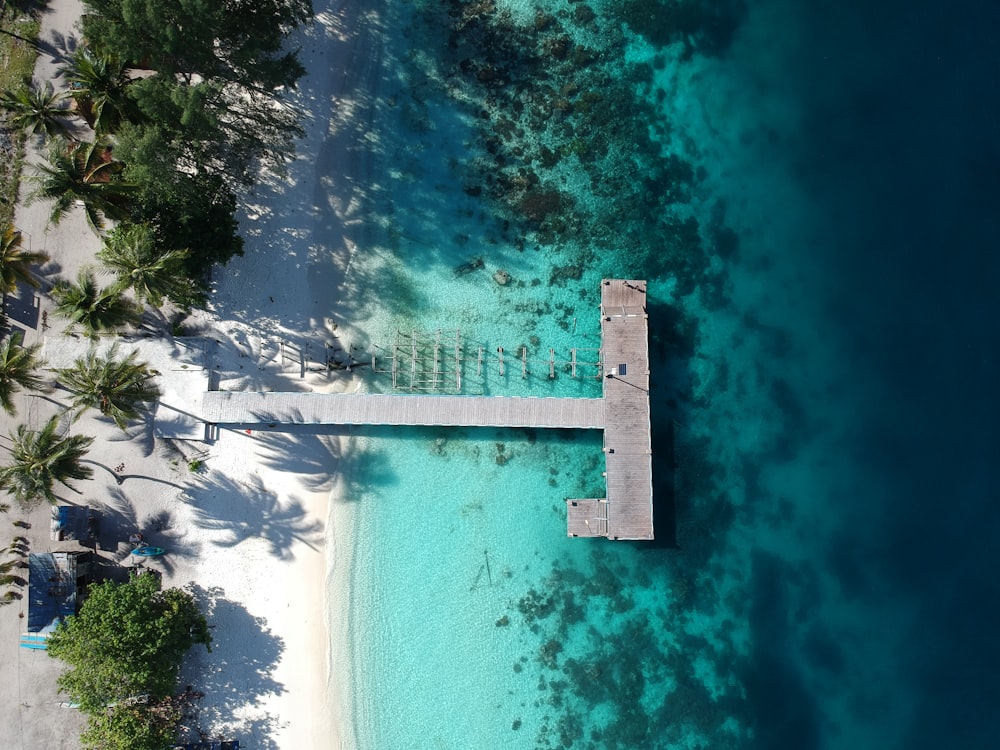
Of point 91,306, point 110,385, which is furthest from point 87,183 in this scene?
point 110,385

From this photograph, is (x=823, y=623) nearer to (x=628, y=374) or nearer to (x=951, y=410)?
(x=951, y=410)

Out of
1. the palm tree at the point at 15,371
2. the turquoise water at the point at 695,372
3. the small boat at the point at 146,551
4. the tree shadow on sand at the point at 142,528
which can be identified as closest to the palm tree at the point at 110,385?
the palm tree at the point at 15,371

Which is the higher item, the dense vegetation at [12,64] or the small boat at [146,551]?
the dense vegetation at [12,64]

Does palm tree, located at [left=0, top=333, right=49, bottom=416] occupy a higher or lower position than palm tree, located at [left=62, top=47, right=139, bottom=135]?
lower

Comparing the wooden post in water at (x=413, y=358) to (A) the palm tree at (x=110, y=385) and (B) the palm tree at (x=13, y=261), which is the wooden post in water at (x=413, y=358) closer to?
(A) the palm tree at (x=110, y=385)

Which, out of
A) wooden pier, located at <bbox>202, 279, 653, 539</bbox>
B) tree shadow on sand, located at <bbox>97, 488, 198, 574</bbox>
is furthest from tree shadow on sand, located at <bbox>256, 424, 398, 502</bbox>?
tree shadow on sand, located at <bbox>97, 488, 198, 574</bbox>

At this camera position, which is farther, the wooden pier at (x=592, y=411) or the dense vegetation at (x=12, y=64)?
the dense vegetation at (x=12, y=64)

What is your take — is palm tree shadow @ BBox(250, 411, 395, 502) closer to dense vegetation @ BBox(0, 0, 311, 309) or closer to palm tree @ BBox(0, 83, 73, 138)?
dense vegetation @ BBox(0, 0, 311, 309)
